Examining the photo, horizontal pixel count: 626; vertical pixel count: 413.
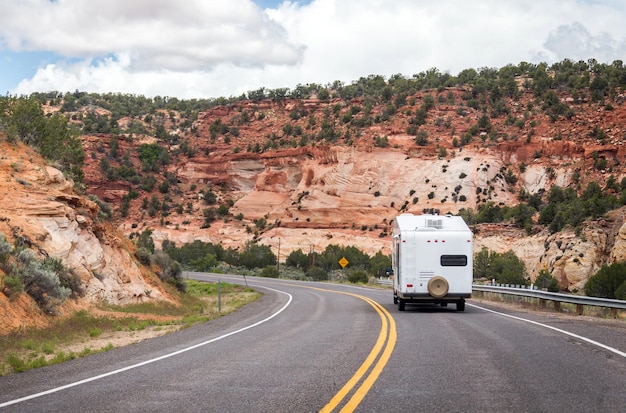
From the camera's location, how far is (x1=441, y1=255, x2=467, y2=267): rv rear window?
74.0 ft

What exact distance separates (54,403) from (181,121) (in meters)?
125

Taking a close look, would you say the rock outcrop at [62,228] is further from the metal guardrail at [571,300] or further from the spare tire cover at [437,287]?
the metal guardrail at [571,300]

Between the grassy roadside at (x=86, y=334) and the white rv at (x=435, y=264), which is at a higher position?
the white rv at (x=435, y=264)

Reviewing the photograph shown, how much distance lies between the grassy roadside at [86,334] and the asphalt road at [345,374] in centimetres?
76

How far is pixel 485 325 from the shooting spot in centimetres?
1702

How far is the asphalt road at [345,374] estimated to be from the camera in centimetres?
734

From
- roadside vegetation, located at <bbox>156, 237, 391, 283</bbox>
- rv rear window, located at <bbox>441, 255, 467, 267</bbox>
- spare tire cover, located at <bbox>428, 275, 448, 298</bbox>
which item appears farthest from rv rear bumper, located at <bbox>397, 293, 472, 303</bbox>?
roadside vegetation, located at <bbox>156, 237, 391, 283</bbox>

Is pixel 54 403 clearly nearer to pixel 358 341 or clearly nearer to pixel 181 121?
pixel 358 341

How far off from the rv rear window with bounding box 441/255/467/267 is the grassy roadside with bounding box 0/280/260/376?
26.3 ft

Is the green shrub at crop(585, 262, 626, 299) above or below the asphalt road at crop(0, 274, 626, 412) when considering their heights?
above

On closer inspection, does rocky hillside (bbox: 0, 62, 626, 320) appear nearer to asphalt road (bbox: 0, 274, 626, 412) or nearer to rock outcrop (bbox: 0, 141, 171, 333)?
rock outcrop (bbox: 0, 141, 171, 333)

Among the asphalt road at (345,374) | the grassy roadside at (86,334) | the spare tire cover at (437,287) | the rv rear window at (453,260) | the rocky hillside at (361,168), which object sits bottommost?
the grassy roadside at (86,334)

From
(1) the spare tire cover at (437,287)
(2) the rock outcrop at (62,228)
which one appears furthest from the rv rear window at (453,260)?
(2) the rock outcrop at (62,228)


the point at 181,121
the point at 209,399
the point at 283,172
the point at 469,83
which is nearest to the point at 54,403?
the point at 209,399
